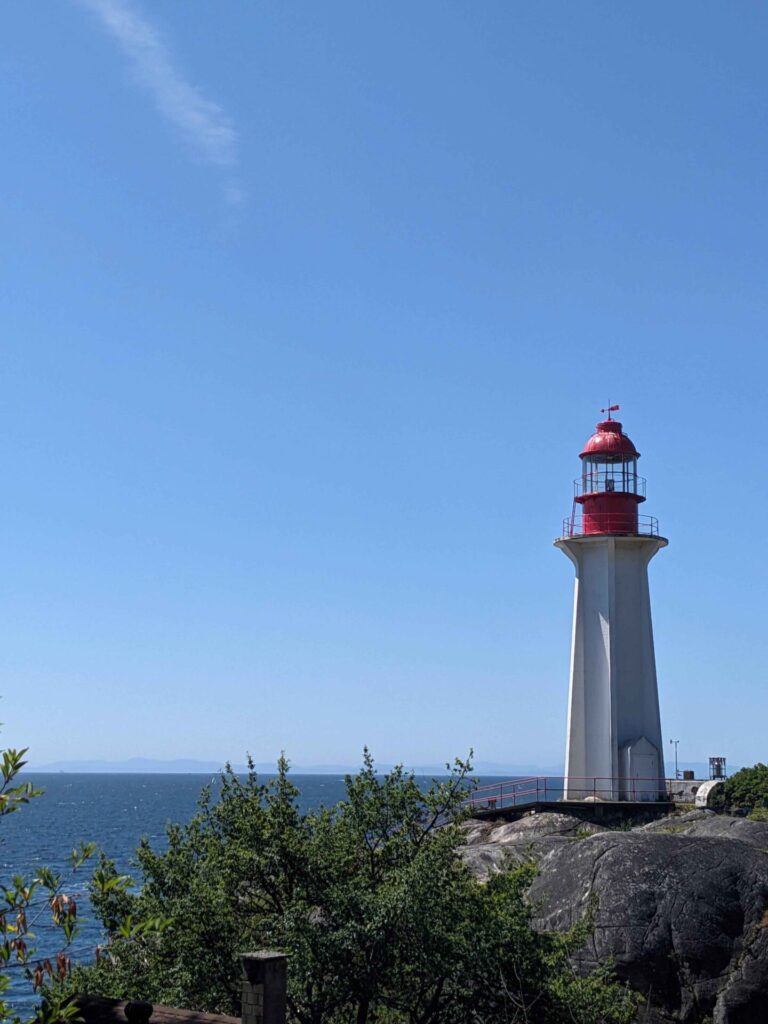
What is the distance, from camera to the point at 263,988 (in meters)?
12.9

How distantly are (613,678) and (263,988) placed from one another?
90.3ft

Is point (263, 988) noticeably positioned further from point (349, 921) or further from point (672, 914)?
point (672, 914)

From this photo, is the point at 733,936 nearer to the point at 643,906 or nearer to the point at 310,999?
the point at 643,906

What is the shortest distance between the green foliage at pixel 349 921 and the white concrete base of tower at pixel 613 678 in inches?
822

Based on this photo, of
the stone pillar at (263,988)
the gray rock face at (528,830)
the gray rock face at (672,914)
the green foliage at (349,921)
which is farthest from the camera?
the gray rock face at (528,830)

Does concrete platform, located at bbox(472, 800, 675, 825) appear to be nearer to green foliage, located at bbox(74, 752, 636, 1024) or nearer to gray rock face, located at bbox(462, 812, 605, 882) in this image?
gray rock face, located at bbox(462, 812, 605, 882)

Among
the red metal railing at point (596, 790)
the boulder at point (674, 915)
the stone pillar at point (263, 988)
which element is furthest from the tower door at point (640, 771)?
the stone pillar at point (263, 988)

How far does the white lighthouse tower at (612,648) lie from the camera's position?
1519 inches

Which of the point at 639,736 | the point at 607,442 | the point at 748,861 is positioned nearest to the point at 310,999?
the point at 748,861

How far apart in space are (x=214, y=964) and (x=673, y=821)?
2142 cm

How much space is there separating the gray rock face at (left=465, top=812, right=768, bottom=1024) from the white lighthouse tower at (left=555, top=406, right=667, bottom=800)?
12.4 metres

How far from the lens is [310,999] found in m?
15.4

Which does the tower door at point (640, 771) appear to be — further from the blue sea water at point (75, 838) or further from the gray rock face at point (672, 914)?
the gray rock face at point (672, 914)

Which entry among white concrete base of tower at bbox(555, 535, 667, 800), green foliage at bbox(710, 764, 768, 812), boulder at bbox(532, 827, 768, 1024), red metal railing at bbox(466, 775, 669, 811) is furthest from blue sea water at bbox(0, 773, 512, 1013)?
green foliage at bbox(710, 764, 768, 812)
